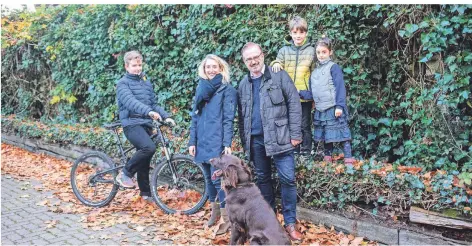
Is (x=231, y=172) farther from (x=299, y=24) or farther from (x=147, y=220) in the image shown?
(x=299, y=24)

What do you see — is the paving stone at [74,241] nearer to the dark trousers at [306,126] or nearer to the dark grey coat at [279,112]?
the dark grey coat at [279,112]

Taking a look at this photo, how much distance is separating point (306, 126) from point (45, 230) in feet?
11.9

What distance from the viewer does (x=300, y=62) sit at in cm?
531

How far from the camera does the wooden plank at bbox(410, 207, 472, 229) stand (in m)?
3.89

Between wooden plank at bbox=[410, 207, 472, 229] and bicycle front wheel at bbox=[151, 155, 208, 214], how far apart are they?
2572 millimetres

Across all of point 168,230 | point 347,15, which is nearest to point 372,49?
point 347,15

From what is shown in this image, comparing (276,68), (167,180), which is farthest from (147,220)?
(276,68)

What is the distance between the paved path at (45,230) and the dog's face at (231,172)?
1.19 m

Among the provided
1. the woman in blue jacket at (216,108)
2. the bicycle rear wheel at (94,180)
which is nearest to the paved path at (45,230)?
the bicycle rear wheel at (94,180)

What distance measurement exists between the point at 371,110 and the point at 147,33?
4.78 meters

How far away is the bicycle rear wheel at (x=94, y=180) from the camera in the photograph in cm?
589

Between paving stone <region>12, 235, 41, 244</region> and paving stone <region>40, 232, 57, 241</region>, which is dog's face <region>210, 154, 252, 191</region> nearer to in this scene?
paving stone <region>40, 232, 57, 241</region>

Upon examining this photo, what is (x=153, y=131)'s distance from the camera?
587 cm

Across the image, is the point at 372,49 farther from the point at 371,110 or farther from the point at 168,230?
the point at 168,230
